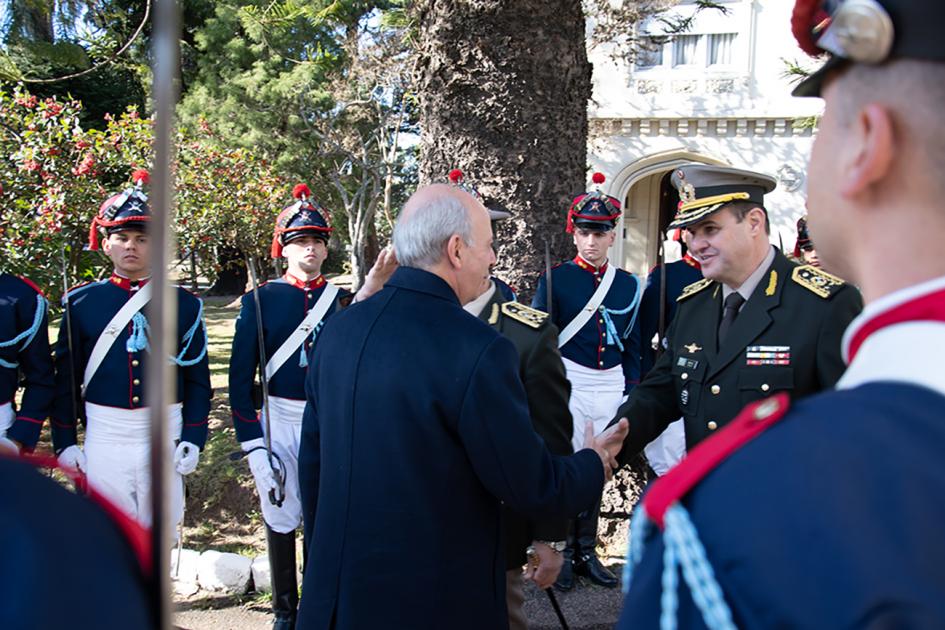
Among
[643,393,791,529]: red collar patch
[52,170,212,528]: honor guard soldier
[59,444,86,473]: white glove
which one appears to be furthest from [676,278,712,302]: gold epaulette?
[59,444,86,473]: white glove

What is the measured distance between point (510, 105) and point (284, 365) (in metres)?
2.03

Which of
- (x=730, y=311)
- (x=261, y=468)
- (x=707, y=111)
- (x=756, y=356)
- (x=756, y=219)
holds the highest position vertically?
(x=707, y=111)

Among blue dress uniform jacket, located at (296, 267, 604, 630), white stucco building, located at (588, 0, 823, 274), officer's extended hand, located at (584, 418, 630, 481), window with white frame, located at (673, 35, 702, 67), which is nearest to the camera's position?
blue dress uniform jacket, located at (296, 267, 604, 630)

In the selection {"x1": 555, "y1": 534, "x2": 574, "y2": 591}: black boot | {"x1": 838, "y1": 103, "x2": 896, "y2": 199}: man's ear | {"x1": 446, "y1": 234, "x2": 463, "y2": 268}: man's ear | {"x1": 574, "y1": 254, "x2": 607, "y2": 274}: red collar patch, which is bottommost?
{"x1": 555, "y1": 534, "x2": 574, "y2": 591}: black boot

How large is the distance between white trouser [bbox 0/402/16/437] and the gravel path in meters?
1.33

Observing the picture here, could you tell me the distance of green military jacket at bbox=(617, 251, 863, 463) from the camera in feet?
8.47

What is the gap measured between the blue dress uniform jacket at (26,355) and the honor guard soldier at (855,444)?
3880 millimetres

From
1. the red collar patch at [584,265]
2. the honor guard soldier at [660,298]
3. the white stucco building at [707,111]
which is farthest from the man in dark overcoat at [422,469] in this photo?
A: the white stucco building at [707,111]

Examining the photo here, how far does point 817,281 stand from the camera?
106 inches

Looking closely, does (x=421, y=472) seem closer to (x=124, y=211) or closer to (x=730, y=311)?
(x=730, y=311)

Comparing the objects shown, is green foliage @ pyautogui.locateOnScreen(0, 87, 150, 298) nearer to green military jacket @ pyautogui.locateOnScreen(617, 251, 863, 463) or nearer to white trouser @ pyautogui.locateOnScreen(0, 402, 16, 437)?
white trouser @ pyautogui.locateOnScreen(0, 402, 16, 437)

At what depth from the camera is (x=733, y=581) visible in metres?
0.68

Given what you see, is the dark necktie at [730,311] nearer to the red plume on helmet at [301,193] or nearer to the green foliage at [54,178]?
the red plume on helmet at [301,193]

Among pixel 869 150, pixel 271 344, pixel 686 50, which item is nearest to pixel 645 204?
pixel 686 50
